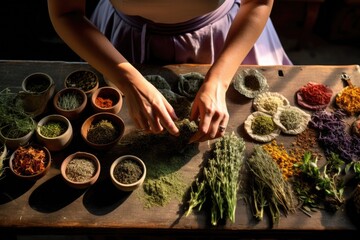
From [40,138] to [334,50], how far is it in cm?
273

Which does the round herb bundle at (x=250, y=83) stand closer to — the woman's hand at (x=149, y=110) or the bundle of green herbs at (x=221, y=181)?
the bundle of green herbs at (x=221, y=181)

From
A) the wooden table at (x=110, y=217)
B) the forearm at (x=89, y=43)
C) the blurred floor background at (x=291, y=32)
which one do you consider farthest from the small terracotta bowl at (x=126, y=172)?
the blurred floor background at (x=291, y=32)

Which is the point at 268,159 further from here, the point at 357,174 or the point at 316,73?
the point at 316,73

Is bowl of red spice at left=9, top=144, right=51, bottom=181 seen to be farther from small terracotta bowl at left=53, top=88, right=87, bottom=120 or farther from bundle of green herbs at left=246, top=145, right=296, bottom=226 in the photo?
bundle of green herbs at left=246, top=145, right=296, bottom=226

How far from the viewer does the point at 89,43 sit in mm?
1657

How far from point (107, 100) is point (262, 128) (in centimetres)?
71

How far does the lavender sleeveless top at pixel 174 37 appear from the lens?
1834 millimetres

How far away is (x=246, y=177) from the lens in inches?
62.9

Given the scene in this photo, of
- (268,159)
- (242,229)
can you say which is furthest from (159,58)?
(242,229)

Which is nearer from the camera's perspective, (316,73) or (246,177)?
(246,177)

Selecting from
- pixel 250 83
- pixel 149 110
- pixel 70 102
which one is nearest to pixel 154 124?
pixel 149 110

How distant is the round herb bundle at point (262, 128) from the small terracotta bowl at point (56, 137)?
774mm

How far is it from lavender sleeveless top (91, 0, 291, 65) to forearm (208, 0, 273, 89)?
123mm

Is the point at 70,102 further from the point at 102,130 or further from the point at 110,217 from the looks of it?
the point at 110,217
